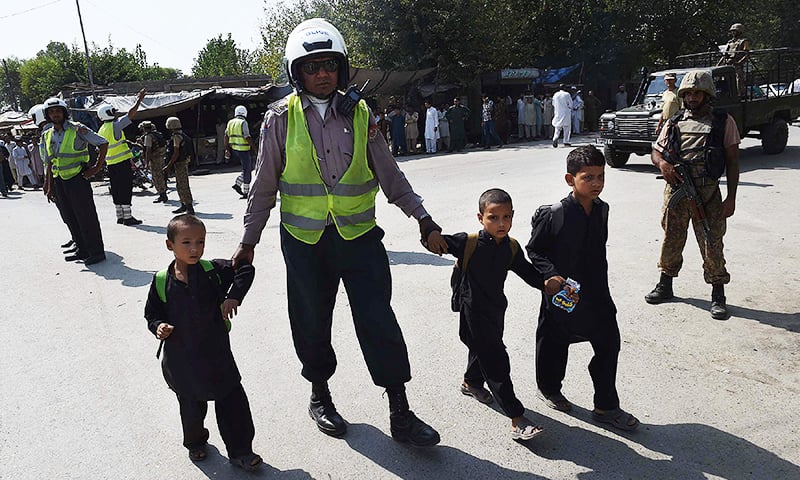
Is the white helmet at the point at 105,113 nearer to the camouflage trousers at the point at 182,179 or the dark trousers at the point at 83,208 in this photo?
the camouflage trousers at the point at 182,179

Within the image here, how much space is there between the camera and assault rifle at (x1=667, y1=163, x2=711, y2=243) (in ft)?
15.6

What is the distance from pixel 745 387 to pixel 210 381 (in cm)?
293

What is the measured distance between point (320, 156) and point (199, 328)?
3.23 ft

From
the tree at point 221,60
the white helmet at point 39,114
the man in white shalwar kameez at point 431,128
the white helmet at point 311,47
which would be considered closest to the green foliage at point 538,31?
the man in white shalwar kameez at point 431,128

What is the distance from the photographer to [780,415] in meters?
3.29

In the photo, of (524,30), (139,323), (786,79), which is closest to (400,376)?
(139,323)

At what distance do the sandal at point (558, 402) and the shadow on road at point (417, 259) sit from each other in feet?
9.98

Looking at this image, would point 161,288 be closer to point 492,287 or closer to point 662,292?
point 492,287

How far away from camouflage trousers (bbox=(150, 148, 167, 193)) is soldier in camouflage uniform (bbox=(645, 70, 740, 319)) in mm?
9667

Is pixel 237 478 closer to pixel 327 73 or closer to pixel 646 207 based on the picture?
pixel 327 73

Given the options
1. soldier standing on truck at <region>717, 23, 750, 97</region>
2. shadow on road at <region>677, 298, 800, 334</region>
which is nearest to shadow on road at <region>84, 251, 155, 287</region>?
shadow on road at <region>677, 298, 800, 334</region>

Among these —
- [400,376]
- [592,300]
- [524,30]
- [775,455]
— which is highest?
[524,30]

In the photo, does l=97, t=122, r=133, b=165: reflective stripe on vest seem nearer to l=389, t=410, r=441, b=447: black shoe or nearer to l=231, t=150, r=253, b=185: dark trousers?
l=231, t=150, r=253, b=185: dark trousers

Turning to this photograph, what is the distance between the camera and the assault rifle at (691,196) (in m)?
4.77
